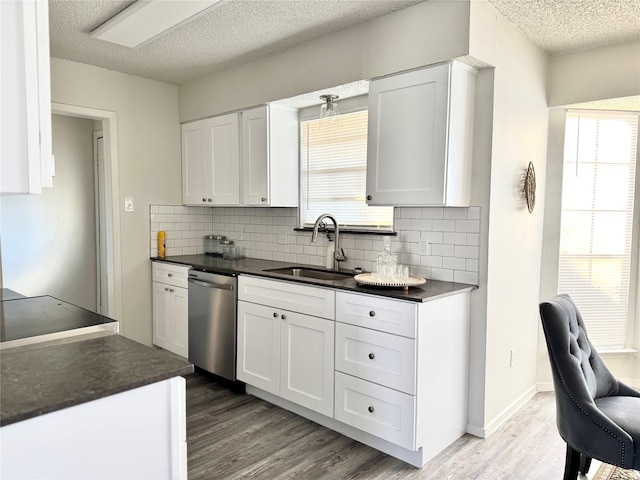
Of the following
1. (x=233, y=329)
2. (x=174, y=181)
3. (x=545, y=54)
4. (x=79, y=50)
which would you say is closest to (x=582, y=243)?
(x=545, y=54)

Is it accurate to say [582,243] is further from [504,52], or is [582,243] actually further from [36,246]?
[36,246]

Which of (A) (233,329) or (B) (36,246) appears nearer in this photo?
(A) (233,329)

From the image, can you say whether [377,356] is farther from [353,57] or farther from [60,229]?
[60,229]

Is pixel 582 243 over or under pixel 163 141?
under

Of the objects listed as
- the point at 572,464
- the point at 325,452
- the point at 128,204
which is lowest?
the point at 325,452

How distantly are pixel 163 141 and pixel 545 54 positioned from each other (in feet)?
10.4

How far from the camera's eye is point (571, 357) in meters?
1.92

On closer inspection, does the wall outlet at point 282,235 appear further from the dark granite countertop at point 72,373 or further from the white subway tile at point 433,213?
the dark granite countertop at point 72,373

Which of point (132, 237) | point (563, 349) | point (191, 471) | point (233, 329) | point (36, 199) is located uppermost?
point (36, 199)

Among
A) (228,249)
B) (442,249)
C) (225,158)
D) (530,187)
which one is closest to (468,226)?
(442,249)

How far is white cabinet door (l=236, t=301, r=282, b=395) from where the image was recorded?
3016 mm

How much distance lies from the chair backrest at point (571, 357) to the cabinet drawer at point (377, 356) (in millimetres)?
630

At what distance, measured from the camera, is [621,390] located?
→ 7.22ft

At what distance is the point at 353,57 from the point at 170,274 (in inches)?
89.9
